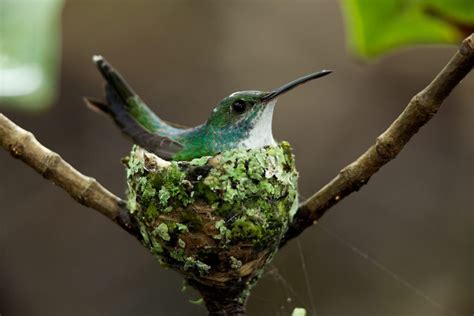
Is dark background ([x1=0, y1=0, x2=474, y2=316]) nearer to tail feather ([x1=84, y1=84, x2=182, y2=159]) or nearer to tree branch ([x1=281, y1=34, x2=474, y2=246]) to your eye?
tail feather ([x1=84, y1=84, x2=182, y2=159])

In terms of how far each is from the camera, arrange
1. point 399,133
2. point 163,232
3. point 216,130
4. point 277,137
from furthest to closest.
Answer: point 277,137
point 216,130
point 163,232
point 399,133

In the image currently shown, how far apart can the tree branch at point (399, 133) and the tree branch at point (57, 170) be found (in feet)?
1.64

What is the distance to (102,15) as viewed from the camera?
638cm

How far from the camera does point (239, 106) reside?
230 centimetres

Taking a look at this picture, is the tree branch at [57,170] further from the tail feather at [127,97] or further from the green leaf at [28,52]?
the tail feather at [127,97]

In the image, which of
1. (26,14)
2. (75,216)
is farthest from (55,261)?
(26,14)

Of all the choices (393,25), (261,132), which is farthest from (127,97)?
(393,25)

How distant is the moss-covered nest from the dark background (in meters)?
3.06

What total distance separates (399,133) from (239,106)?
763 millimetres

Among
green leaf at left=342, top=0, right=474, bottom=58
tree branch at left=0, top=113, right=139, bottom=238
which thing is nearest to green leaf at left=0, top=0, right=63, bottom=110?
tree branch at left=0, top=113, right=139, bottom=238

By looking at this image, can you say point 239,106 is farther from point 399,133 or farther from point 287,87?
point 399,133

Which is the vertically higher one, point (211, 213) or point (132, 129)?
point (132, 129)

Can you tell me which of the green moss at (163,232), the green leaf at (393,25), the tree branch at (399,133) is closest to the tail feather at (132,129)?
the green moss at (163,232)

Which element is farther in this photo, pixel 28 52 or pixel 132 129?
pixel 132 129
